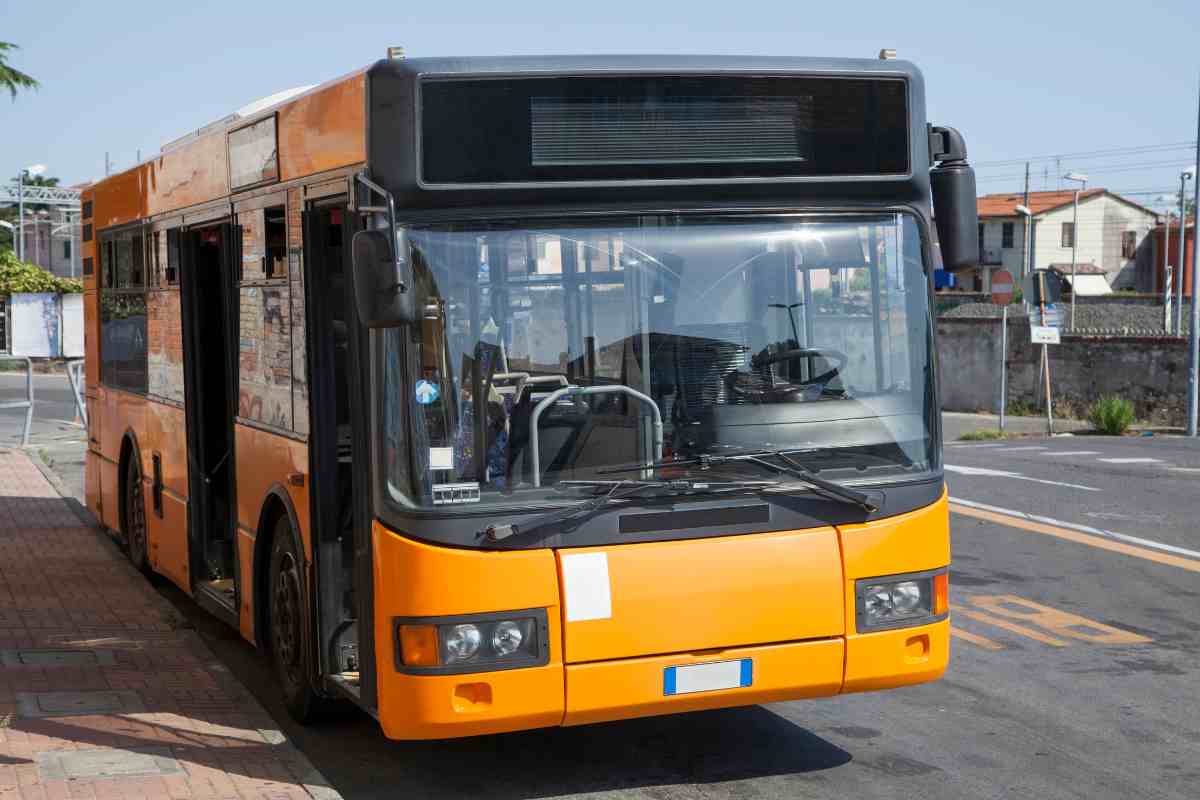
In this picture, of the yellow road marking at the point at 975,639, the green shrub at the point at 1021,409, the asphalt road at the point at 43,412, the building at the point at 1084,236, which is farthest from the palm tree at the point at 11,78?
the building at the point at 1084,236

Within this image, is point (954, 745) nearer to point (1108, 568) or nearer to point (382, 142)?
point (382, 142)

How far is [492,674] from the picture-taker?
564 centimetres

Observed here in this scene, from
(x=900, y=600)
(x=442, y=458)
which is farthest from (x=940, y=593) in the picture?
(x=442, y=458)

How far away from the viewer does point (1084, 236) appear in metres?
108

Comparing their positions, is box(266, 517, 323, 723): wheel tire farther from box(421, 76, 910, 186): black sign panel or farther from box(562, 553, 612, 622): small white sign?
box(421, 76, 910, 186): black sign panel

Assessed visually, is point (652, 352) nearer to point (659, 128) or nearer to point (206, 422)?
point (659, 128)

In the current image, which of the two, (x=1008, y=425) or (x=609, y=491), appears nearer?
(x=609, y=491)

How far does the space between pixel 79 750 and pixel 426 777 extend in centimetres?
148

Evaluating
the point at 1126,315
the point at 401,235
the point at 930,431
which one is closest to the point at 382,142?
the point at 401,235

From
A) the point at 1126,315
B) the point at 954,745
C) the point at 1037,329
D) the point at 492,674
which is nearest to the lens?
the point at 492,674

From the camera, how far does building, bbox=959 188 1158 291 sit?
104 meters

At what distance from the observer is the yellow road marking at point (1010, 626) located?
930 centimetres

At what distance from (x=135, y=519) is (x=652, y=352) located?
673cm

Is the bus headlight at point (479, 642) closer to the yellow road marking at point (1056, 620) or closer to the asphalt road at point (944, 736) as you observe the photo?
the asphalt road at point (944, 736)
